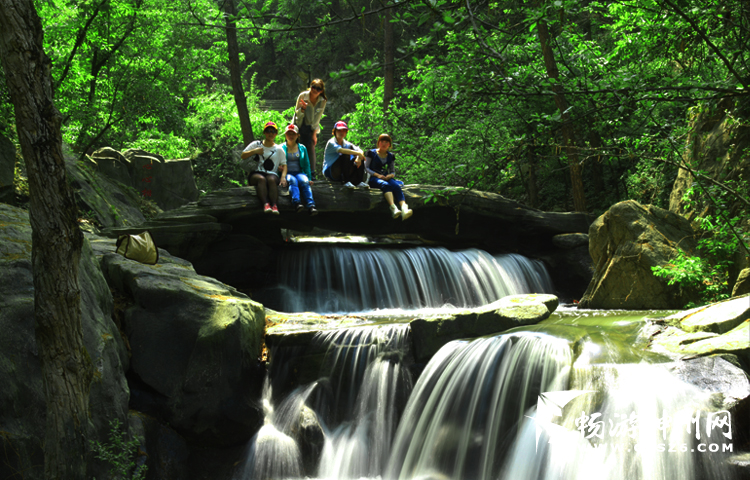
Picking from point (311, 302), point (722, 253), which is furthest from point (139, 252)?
point (722, 253)

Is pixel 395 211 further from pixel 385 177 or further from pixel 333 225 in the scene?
pixel 333 225

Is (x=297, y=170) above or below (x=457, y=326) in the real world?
above

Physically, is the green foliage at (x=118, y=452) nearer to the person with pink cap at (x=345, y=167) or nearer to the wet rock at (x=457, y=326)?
the wet rock at (x=457, y=326)

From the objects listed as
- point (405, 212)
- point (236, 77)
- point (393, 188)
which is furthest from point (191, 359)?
point (236, 77)

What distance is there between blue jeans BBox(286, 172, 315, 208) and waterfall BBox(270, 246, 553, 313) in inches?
68.3

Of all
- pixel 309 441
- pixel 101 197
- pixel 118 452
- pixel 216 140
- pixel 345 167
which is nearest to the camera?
pixel 118 452

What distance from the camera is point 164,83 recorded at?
43.3 feet

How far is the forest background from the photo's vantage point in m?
3.02

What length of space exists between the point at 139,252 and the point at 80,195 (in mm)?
A: 3572

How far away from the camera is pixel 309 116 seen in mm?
10453

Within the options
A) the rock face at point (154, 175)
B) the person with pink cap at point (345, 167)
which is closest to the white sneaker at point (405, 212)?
the person with pink cap at point (345, 167)

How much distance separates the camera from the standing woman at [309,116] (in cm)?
1017

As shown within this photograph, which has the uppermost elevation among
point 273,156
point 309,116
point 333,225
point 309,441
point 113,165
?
point 309,116

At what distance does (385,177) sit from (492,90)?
7437 millimetres
